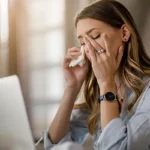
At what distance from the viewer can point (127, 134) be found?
0.79 m

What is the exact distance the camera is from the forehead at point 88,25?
96 cm

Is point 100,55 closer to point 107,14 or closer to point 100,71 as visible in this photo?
point 100,71

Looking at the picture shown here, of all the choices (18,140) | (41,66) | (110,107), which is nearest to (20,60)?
(41,66)

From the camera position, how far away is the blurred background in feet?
4.32

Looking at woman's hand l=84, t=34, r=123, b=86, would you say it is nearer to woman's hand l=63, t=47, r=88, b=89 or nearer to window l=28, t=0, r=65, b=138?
woman's hand l=63, t=47, r=88, b=89

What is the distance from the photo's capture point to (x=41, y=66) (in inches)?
53.4

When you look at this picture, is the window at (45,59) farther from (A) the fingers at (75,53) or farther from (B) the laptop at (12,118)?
(A) the fingers at (75,53)

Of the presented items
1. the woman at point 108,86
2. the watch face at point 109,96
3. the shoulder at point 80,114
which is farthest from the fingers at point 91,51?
the shoulder at point 80,114

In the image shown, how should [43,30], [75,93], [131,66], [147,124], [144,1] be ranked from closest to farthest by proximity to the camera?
[147,124]
[131,66]
[75,93]
[144,1]
[43,30]

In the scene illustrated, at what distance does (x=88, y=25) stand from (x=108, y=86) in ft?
0.73

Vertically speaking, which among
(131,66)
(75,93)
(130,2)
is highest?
(130,2)

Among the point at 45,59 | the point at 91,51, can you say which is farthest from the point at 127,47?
the point at 45,59

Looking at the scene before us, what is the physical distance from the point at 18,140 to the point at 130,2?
0.69 m

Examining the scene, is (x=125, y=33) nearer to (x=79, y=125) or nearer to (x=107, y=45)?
(x=107, y=45)
